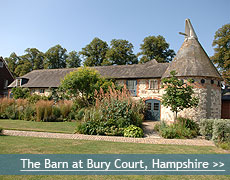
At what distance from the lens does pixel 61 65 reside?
4178cm

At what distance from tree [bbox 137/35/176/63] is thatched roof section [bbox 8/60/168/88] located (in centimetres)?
1175

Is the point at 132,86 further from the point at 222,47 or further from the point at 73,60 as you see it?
the point at 73,60

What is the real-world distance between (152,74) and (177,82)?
→ 7.77 metres

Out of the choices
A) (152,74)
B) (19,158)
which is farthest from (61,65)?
(19,158)

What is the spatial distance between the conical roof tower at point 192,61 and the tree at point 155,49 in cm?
1726

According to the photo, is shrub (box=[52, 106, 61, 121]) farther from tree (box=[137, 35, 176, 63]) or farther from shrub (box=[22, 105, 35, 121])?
tree (box=[137, 35, 176, 63])

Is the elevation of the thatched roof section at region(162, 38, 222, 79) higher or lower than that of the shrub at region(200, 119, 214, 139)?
higher

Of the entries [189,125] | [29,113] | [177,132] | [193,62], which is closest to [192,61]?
[193,62]

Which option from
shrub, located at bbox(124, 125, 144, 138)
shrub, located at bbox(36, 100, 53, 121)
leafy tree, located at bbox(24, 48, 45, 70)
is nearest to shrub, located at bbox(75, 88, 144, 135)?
shrub, located at bbox(124, 125, 144, 138)

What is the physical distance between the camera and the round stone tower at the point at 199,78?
1250 cm

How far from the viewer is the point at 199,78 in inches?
500

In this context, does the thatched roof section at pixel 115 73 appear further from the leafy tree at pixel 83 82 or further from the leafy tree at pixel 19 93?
the leafy tree at pixel 83 82

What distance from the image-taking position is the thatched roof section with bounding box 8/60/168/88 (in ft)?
62.2

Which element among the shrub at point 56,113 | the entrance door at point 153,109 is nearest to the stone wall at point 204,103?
the entrance door at point 153,109
